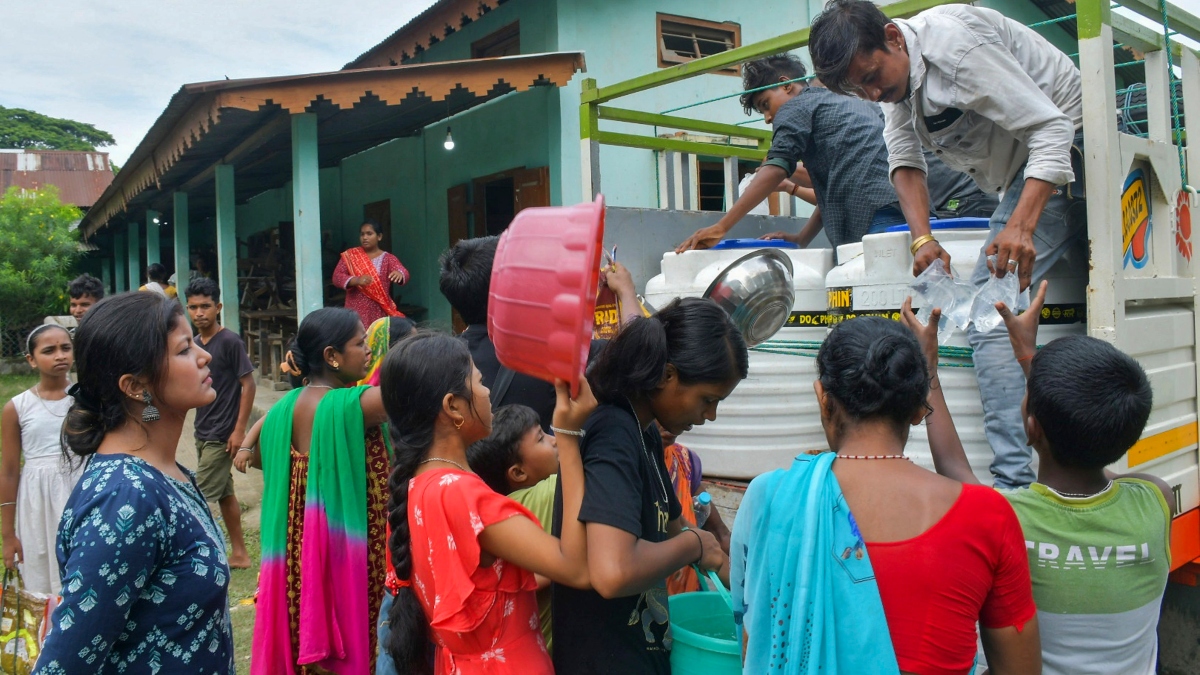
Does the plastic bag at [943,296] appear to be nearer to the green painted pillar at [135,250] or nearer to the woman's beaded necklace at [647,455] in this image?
the woman's beaded necklace at [647,455]

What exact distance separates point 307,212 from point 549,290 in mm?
6087

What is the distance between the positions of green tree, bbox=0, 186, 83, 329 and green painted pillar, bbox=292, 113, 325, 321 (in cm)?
1289

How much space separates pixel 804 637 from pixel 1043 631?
1.69ft

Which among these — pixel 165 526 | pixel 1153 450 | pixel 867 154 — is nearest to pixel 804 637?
pixel 165 526

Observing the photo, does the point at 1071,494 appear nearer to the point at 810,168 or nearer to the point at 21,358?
the point at 810,168

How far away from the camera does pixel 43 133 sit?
40.3 m

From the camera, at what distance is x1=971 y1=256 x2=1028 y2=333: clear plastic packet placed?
7.34 feet

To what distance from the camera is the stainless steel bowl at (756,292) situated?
113 inches

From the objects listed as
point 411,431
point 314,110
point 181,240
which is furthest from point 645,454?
point 181,240

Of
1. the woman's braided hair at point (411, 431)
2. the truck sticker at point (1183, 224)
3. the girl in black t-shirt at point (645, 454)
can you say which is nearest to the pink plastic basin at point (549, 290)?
the girl in black t-shirt at point (645, 454)

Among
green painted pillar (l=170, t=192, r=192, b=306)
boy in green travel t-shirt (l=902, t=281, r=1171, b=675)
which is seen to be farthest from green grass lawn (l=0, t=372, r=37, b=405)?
boy in green travel t-shirt (l=902, t=281, r=1171, b=675)

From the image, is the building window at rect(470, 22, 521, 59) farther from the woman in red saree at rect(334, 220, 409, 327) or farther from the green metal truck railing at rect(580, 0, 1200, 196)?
the green metal truck railing at rect(580, 0, 1200, 196)

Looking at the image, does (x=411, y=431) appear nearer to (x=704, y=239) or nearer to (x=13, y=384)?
(x=704, y=239)

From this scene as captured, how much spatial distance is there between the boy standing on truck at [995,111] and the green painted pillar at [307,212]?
213 inches
